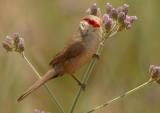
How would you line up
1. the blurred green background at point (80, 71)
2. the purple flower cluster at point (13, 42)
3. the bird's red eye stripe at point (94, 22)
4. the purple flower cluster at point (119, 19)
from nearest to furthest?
the purple flower cluster at point (119, 19) < the purple flower cluster at point (13, 42) < the bird's red eye stripe at point (94, 22) < the blurred green background at point (80, 71)

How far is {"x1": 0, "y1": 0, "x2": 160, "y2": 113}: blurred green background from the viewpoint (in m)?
6.90

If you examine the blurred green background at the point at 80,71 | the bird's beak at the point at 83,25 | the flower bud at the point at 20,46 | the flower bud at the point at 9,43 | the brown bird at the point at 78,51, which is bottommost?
the blurred green background at the point at 80,71

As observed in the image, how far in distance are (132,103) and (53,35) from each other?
1890 mm

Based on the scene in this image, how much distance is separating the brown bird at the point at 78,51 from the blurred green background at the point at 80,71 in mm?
1686

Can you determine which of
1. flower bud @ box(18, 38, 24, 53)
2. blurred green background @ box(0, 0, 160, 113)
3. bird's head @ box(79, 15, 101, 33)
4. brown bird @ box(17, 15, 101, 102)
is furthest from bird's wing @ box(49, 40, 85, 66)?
blurred green background @ box(0, 0, 160, 113)

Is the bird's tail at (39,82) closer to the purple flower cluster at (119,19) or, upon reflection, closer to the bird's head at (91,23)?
the bird's head at (91,23)

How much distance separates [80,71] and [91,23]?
271 centimetres

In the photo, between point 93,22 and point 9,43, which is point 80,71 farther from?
point 9,43

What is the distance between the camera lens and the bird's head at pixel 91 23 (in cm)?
477

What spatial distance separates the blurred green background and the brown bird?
5.53ft

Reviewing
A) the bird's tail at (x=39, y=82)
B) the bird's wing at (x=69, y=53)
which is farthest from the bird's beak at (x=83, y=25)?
the bird's tail at (x=39, y=82)

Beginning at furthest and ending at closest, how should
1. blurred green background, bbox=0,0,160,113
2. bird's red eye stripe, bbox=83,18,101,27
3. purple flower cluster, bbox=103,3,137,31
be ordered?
blurred green background, bbox=0,0,160,113
bird's red eye stripe, bbox=83,18,101,27
purple flower cluster, bbox=103,3,137,31

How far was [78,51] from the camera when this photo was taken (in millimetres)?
4871

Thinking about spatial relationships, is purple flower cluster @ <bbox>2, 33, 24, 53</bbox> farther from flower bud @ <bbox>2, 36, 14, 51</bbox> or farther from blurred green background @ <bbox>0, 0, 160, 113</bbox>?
blurred green background @ <bbox>0, 0, 160, 113</bbox>
